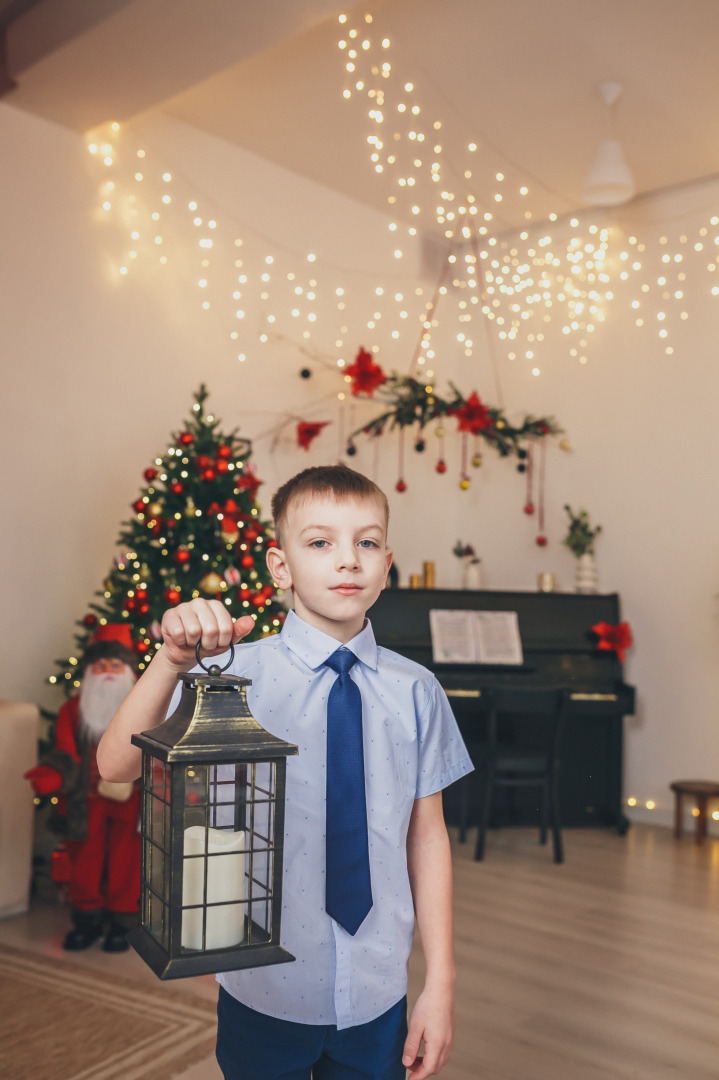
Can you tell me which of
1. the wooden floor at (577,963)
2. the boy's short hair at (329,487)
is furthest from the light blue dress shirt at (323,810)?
the wooden floor at (577,963)

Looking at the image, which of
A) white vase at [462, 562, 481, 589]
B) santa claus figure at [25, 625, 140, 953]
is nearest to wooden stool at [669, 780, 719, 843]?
white vase at [462, 562, 481, 589]

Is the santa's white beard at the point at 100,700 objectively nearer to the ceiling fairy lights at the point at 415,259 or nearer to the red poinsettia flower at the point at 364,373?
the ceiling fairy lights at the point at 415,259

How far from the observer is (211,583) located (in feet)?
11.2

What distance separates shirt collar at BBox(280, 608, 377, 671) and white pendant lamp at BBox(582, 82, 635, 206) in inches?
136

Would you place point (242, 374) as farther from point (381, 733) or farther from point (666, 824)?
point (381, 733)

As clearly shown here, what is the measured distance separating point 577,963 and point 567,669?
1.95 meters

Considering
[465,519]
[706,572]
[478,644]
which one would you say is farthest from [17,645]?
[706,572]

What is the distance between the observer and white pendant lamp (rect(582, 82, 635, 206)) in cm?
402

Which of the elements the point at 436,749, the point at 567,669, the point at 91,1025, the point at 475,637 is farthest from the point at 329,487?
the point at 567,669

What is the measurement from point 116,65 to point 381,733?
3188mm

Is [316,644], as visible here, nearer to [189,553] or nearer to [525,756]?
[189,553]

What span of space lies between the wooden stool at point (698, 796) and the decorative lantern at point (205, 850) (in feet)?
13.5

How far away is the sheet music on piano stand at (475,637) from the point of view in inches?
184

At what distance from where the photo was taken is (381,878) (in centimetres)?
115
